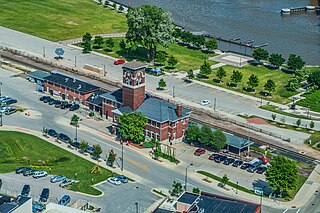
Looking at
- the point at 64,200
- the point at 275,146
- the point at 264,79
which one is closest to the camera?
the point at 64,200

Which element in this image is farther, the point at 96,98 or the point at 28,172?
the point at 96,98

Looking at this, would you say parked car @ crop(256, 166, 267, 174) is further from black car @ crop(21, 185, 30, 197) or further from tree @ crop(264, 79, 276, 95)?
tree @ crop(264, 79, 276, 95)

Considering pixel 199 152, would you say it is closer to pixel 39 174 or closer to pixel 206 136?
pixel 206 136

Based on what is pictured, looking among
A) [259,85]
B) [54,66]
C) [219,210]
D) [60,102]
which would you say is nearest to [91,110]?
[60,102]

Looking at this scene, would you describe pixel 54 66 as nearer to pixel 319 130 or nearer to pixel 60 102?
pixel 60 102

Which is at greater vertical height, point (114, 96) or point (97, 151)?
point (114, 96)

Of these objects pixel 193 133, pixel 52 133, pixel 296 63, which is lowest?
pixel 52 133

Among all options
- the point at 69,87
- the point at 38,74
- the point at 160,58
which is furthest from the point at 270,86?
the point at 38,74

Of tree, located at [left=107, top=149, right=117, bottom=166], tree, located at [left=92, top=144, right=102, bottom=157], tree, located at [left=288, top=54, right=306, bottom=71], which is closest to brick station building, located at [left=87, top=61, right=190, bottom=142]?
tree, located at [left=107, top=149, right=117, bottom=166]
